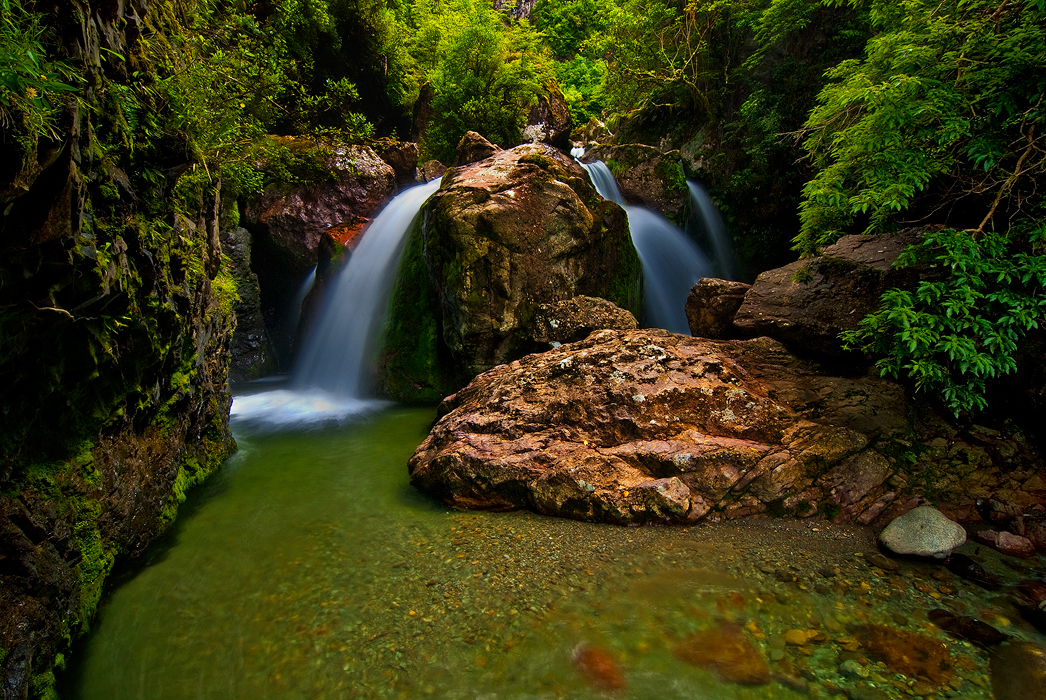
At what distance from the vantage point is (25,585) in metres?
2.61

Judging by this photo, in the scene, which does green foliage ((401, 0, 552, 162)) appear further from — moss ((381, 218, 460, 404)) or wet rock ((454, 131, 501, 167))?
moss ((381, 218, 460, 404))

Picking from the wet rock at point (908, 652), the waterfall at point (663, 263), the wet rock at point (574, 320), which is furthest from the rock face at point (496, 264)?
the wet rock at point (908, 652)

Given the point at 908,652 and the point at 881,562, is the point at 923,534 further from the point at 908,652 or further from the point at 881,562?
the point at 908,652

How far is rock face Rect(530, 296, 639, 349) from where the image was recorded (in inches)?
328

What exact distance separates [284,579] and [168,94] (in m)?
3.94

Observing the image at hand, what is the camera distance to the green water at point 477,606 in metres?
2.64

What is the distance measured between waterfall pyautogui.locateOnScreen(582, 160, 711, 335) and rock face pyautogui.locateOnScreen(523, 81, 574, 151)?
3.83 meters

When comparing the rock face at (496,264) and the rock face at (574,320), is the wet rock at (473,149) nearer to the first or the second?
the rock face at (496,264)

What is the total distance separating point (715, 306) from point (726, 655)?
17.9ft

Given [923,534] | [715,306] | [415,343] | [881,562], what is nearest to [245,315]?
[415,343]

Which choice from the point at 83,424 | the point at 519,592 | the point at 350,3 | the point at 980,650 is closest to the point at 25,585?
the point at 83,424

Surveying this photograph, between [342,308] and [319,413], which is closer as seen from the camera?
[319,413]

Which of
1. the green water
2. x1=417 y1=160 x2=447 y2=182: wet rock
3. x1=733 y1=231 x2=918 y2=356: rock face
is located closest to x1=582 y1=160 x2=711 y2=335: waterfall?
x1=733 y1=231 x2=918 y2=356: rock face

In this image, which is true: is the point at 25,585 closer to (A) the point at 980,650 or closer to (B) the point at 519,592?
(B) the point at 519,592
